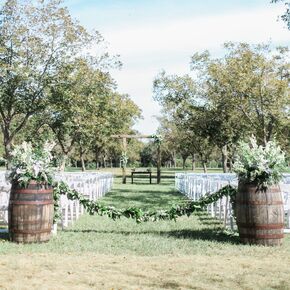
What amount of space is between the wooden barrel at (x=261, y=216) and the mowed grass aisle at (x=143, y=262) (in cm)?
30

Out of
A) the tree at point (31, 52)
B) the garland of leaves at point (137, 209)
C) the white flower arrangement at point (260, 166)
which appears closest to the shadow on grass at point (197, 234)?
the garland of leaves at point (137, 209)

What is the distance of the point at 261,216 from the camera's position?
27.8ft

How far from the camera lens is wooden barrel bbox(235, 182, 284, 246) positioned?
27.8 ft

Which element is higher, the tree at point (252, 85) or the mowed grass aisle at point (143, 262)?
the tree at point (252, 85)

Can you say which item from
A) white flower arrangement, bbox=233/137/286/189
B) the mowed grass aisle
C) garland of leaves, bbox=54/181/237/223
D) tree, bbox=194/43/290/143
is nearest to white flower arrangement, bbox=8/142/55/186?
garland of leaves, bbox=54/181/237/223

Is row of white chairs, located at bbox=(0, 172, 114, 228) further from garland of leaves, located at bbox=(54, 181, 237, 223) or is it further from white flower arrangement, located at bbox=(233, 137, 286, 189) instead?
white flower arrangement, located at bbox=(233, 137, 286, 189)

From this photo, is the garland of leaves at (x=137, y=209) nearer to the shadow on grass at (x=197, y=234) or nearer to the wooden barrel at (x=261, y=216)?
the shadow on grass at (x=197, y=234)

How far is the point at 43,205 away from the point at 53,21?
13874 mm

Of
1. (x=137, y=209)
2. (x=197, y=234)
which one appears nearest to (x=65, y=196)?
(x=137, y=209)

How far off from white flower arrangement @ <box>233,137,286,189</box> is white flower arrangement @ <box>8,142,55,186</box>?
356cm

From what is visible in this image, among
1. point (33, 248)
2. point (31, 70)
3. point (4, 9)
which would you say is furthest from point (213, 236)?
point (4, 9)

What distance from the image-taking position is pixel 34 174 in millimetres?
8773

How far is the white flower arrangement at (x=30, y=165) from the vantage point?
874 cm

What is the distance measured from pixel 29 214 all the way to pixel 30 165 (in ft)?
2.98
